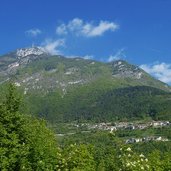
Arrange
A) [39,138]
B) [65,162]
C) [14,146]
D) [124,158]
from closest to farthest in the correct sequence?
[124,158]
[65,162]
[14,146]
[39,138]

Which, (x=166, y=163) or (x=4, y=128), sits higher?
(x=4, y=128)

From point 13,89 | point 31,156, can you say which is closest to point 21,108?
point 13,89

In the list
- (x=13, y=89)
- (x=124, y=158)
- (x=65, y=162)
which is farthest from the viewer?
(x=13, y=89)

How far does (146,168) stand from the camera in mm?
31922

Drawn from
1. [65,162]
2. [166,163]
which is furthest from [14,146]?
[166,163]

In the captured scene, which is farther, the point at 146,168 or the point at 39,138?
the point at 39,138

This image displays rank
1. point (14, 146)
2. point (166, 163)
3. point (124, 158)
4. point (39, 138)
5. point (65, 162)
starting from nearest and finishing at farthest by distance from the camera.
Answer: point (124, 158)
point (65, 162)
point (14, 146)
point (39, 138)
point (166, 163)

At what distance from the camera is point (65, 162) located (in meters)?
40.4

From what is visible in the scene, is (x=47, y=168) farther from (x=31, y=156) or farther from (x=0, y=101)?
(x=0, y=101)

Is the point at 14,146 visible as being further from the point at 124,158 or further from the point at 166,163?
the point at 166,163

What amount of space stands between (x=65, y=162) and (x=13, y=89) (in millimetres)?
17477

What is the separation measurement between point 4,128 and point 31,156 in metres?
7.52

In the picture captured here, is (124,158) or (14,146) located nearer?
(124,158)

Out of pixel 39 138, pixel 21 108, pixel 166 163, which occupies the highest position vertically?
pixel 21 108
